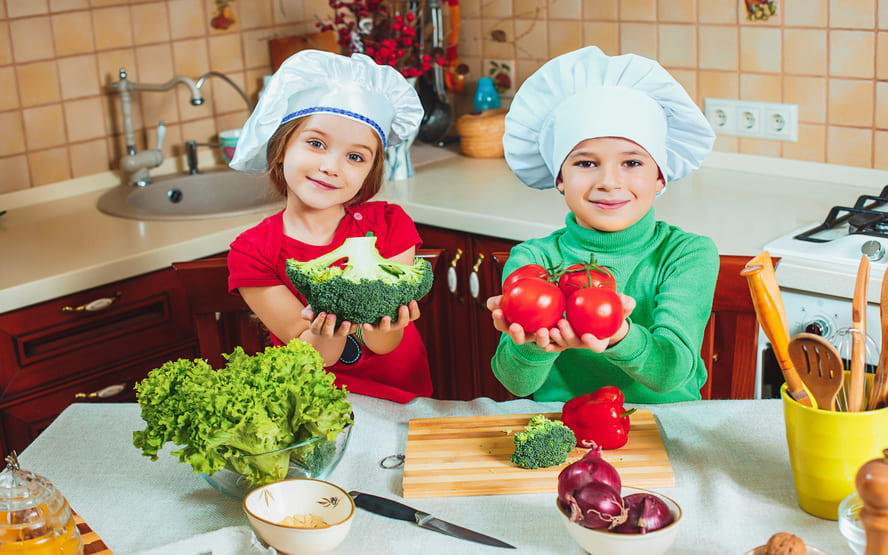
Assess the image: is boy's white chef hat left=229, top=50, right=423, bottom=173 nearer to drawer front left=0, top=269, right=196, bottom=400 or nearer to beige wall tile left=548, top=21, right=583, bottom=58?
drawer front left=0, top=269, right=196, bottom=400

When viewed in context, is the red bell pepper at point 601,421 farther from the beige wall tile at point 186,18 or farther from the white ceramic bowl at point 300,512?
the beige wall tile at point 186,18

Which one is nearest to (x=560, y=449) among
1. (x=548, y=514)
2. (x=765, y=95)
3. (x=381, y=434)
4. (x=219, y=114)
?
(x=548, y=514)

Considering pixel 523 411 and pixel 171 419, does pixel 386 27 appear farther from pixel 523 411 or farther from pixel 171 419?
pixel 171 419

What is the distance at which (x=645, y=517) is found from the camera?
0.85 m

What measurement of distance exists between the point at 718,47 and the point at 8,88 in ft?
5.79

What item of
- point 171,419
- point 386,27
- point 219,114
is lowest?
point 171,419

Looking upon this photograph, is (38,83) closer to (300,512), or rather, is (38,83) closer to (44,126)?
(44,126)

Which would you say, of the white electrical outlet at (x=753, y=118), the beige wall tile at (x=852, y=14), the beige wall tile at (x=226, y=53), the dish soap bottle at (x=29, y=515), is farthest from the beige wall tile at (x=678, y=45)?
the dish soap bottle at (x=29, y=515)

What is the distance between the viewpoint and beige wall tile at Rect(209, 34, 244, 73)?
105 inches

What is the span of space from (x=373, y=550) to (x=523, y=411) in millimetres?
356

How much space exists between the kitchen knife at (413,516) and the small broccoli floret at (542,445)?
135 mm

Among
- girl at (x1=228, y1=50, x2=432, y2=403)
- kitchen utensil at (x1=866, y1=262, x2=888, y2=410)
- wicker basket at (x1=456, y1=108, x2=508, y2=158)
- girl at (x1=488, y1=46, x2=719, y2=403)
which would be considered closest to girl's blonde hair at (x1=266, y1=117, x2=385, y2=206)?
girl at (x1=228, y1=50, x2=432, y2=403)

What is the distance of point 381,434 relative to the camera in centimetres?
118

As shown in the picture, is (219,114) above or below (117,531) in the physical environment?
above
